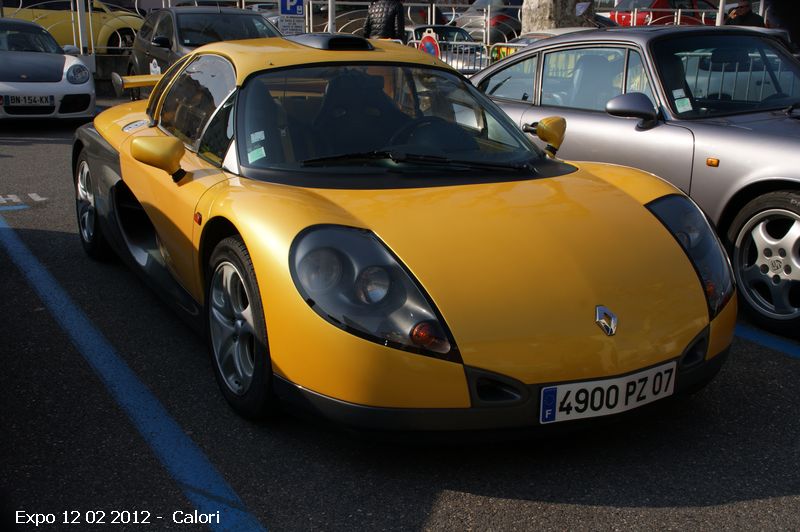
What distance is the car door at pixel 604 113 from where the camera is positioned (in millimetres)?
4711

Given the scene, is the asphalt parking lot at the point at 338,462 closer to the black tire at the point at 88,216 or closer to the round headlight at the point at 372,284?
the round headlight at the point at 372,284

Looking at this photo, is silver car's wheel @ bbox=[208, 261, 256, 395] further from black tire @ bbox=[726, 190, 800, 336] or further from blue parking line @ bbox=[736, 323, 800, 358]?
black tire @ bbox=[726, 190, 800, 336]

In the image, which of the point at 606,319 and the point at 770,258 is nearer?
the point at 606,319

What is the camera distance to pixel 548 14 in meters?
14.6

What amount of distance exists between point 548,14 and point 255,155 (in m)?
12.0

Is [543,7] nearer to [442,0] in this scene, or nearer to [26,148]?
[26,148]

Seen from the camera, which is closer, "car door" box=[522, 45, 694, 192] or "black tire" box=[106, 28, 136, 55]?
"car door" box=[522, 45, 694, 192]

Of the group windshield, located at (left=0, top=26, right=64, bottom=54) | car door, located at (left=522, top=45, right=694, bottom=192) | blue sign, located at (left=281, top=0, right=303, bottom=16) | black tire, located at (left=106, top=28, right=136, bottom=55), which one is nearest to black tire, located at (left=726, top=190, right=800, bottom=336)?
car door, located at (left=522, top=45, right=694, bottom=192)

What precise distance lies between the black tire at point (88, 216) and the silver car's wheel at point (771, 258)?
347cm

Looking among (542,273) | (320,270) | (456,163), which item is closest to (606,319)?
(542,273)

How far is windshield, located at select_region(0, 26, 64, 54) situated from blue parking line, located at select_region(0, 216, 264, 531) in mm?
7332

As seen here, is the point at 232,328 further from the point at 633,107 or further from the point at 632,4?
the point at 632,4

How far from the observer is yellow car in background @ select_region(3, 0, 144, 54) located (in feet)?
53.8

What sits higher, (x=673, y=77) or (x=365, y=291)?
(x=673, y=77)
